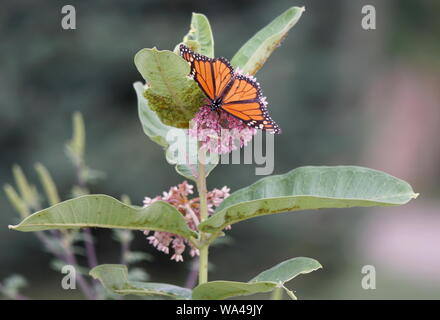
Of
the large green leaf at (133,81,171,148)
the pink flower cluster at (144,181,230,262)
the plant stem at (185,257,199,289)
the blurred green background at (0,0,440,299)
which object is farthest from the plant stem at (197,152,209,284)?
the blurred green background at (0,0,440,299)

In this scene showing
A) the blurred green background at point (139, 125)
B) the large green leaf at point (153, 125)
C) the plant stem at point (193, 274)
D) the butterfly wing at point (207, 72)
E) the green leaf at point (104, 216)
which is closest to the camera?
the green leaf at point (104, 216)

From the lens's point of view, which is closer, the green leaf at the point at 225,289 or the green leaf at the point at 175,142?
the green leaf at the point at 225,289

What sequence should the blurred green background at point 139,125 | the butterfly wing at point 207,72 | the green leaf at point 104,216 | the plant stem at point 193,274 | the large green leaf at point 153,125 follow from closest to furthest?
1. the green leaf at point 104,216
2. the butterfly wing at point 207,72
3. the large green leaf at point 153,125
4. the plant stem at point 193,274
5. the blurred green background at point 139,125

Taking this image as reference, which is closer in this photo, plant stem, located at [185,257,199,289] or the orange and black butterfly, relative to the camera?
the orange and black butterfly

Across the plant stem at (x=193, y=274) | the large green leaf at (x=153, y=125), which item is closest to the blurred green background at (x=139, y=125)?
the plant stem at (x=193, y=274)

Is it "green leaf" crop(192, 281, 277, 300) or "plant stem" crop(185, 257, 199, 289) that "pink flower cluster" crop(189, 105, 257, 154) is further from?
"plant stem" crop(185, 257, 199, 289)

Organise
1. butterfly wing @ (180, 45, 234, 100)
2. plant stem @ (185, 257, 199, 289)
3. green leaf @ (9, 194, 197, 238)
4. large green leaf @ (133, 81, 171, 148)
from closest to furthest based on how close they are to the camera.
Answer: green leaf @ (9, 194, 197, 238) → butterfly wing @ (180, 45, 234, 100) → large green leaf @ (133, 81, 171, 148) → plant stem @ (185, 257, 199, 289)

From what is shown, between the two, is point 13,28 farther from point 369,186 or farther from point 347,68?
point 369,186

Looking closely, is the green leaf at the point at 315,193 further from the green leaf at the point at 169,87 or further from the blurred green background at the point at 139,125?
the blurred green background at the point at 139,125
